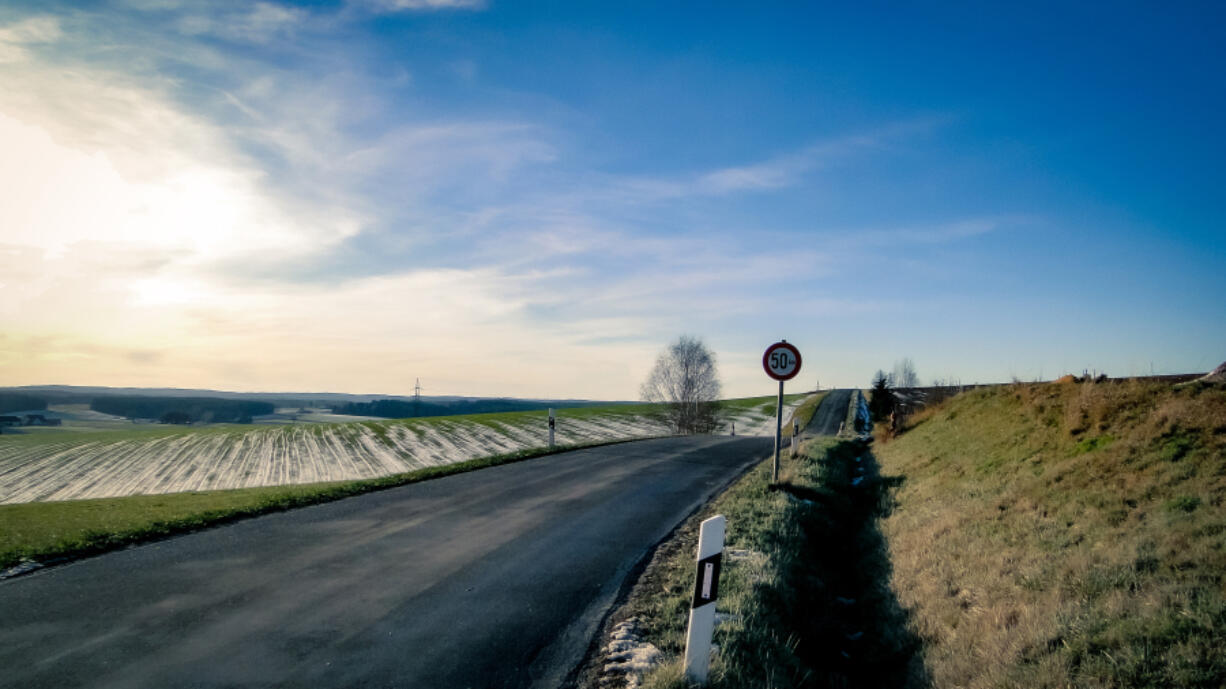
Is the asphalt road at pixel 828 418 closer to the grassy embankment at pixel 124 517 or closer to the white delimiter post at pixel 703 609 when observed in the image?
the grassy embankment at pixel 124 517

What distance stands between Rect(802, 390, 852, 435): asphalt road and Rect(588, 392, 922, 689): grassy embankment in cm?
2787

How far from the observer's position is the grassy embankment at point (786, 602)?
4.80 metres

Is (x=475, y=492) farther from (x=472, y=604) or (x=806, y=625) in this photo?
(x=806, y=625)

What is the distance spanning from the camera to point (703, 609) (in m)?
4.18

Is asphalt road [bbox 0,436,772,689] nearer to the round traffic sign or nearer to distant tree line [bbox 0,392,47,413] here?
the round traffic sign

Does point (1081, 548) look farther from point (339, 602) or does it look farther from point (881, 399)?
point (881, 399)

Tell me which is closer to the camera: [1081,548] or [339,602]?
[339,602]

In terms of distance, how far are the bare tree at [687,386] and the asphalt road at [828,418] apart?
1060cm

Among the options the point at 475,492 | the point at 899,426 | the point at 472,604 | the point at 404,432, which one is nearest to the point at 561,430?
the point at 404,432

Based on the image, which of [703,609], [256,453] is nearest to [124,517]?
[703,609]

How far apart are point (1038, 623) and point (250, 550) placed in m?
8.77

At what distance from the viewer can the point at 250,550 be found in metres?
7.14

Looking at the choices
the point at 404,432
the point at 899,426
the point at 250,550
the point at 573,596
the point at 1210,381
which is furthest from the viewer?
the point at 404,432

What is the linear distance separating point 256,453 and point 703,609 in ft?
123
